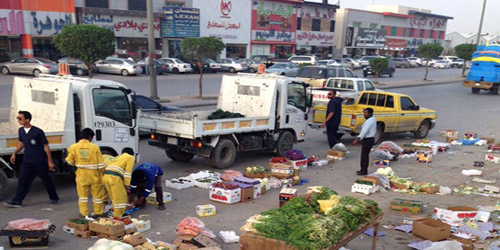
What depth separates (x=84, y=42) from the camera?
18.0m

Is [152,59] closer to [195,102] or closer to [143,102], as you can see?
[195,102]

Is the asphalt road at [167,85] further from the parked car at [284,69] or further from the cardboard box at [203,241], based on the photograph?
the cardboard box at [203,241]

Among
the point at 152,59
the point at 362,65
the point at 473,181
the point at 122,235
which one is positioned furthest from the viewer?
the point at 362,65

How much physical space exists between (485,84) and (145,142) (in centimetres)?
2677

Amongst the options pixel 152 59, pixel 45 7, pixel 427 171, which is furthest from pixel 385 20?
pixel 427 171

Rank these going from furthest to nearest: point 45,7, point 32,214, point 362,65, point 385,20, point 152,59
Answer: point 385,20 → point 362,65 → point 45,7 → point 152,59 → point 32,214

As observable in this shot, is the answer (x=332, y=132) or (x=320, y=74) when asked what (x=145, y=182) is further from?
(x=320, y=74)

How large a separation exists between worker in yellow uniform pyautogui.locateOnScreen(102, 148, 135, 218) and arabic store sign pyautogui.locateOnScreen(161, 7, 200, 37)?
37769 millimetres

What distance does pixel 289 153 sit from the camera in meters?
11.2


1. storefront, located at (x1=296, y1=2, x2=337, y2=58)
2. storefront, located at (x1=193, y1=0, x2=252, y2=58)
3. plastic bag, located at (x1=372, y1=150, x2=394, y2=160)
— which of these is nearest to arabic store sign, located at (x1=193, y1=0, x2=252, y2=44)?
storefront, located at (x1=193, y1=0, x2=252, y2=58)

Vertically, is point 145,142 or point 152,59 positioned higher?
point 152,59

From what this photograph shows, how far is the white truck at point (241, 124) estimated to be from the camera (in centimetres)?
1026

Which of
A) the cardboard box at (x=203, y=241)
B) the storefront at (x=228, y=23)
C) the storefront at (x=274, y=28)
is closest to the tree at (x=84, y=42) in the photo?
the cardboard box at (x=203, y=241)

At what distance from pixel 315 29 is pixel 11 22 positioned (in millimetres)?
40270
